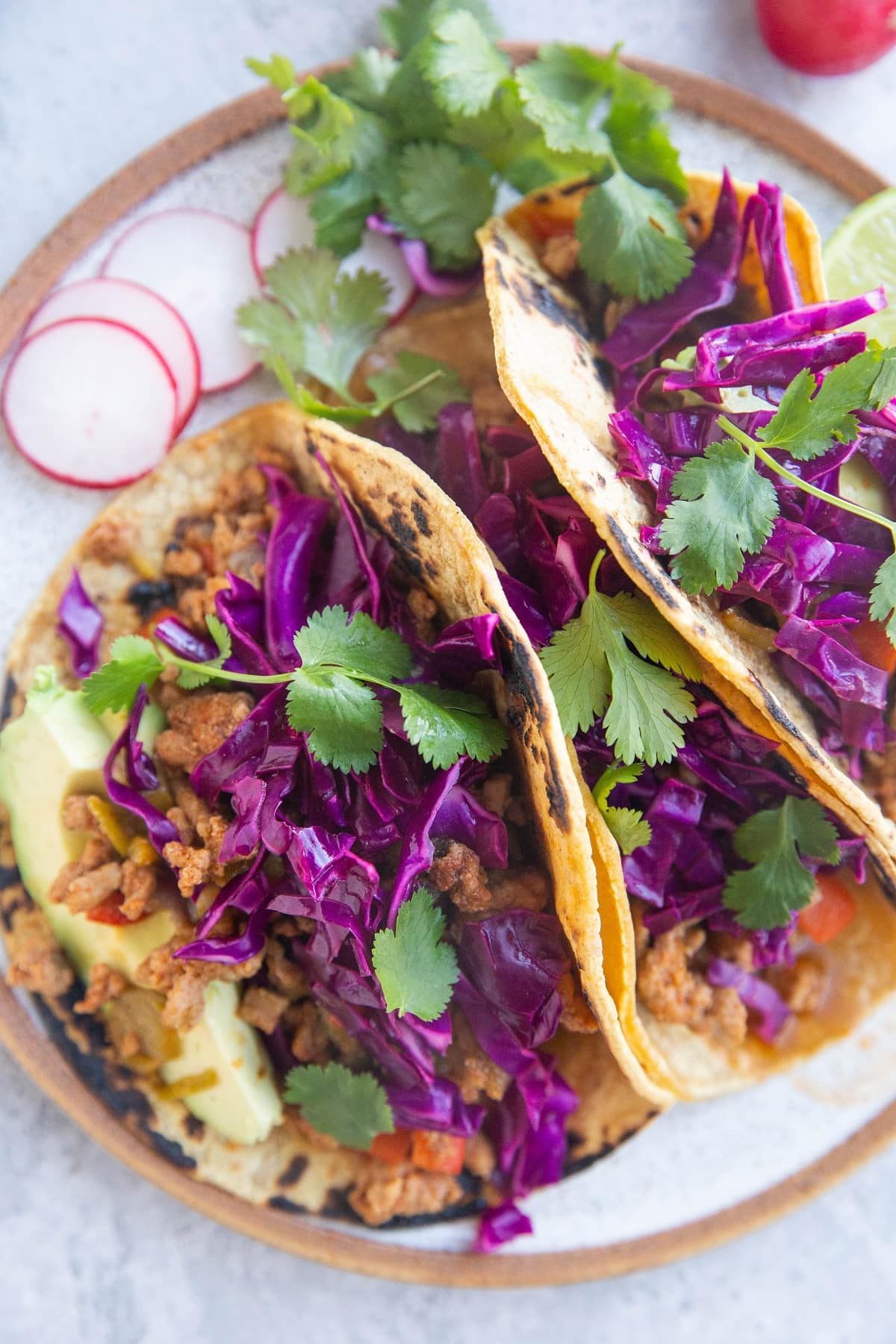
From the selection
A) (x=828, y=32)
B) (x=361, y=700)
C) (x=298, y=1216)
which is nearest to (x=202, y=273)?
(x=361, y=700)

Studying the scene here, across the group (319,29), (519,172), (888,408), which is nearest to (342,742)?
(888,408)

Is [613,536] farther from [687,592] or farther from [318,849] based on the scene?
[318,849]

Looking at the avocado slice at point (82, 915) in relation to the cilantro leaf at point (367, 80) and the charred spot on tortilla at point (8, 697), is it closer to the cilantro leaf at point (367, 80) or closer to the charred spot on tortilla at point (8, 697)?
the charred spot on tortilla at point (8, 697)

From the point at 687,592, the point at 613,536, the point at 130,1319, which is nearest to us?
the point at 613,536

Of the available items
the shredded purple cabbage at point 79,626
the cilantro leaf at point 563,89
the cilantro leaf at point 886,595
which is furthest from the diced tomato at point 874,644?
the shredded purple cabbage at point 79,626

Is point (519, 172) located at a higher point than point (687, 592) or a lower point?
higher

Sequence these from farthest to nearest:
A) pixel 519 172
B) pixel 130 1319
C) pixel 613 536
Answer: pixel 130 1319, pixel 519 172, pixel 613 536
